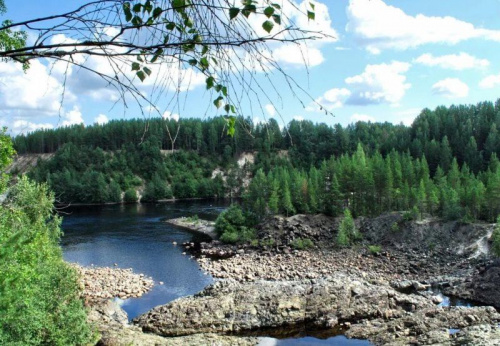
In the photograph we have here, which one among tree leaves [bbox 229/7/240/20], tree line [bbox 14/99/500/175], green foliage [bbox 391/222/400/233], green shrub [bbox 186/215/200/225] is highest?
tree line [bbox 14/99/500/175]

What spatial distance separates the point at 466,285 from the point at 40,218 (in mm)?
29394

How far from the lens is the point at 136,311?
1041 inches

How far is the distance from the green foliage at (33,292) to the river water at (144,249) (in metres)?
5.49

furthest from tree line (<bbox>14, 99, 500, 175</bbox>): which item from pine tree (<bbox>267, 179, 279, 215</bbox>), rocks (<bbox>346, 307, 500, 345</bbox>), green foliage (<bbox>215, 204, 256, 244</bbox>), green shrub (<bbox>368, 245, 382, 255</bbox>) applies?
rocks (<bbox>346, 307, 500, 345</bbox>)

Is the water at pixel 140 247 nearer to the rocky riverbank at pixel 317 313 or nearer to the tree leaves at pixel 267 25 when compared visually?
the rocky riverbank at pixel 317 313

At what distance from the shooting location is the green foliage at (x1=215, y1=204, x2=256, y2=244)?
47312mm

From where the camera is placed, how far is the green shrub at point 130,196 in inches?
3504

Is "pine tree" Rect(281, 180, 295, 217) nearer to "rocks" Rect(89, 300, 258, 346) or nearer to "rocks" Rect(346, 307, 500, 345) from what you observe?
"rocks" Rect(346, 307, 500, 345)

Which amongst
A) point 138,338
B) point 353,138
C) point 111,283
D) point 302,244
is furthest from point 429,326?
point 353,138

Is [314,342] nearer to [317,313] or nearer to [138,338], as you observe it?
[317,313]

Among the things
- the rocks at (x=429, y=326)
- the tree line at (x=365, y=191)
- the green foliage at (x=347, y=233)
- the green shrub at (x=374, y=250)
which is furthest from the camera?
the tree line at (x=365, y=191)

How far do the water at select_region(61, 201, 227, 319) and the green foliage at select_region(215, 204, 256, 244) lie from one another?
11.2 feet

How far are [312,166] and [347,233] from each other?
19.5 metres

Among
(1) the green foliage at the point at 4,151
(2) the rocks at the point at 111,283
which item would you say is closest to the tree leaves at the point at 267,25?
(1) the green foliage at the point at 4,151
